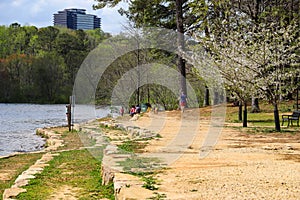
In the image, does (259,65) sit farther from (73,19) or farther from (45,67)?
(73,19)

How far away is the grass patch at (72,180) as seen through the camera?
7887 mm

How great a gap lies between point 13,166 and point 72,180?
3.80 m

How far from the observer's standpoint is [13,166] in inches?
490

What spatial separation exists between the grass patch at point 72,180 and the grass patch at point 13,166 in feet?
2.63

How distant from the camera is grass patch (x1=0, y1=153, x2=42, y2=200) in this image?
33.6 ft

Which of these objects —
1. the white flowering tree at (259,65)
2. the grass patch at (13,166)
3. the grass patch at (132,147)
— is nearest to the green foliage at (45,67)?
the white flowering tree at (259,65)

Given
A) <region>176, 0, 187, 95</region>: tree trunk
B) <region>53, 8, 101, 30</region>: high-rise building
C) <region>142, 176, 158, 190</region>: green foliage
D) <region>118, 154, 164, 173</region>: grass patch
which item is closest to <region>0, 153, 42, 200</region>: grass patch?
<region>118, 154, 164, 173</region>: grass patch

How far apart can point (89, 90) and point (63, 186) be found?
123 feet

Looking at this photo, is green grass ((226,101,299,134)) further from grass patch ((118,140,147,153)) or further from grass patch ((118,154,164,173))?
grass patch ((118,154,164,173))

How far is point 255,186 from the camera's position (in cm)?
702

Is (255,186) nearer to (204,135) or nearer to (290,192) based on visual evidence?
(290,192)

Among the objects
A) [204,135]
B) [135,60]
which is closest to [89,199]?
[204,135]

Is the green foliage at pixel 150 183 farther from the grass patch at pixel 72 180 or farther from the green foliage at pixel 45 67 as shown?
the green foliage at pixel 45 67

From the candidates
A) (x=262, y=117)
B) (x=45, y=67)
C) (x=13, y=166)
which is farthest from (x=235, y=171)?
(x=45, y=67)
